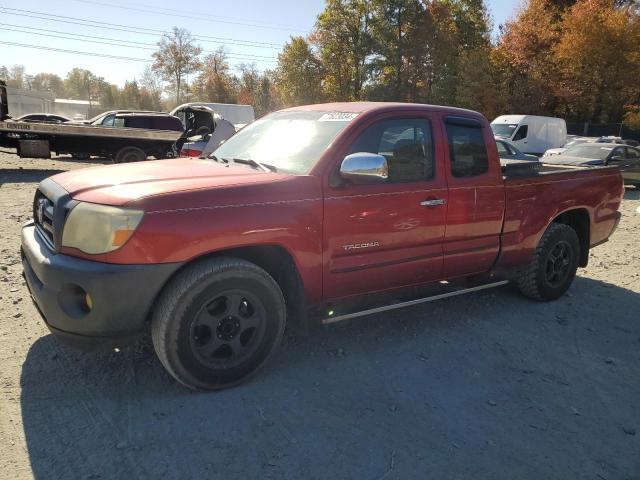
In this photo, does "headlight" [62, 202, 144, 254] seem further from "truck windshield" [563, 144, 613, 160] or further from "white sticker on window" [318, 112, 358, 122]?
"truck windshield" [563, 144, 613, 160]

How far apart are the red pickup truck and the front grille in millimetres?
16

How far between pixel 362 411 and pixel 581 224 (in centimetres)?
364

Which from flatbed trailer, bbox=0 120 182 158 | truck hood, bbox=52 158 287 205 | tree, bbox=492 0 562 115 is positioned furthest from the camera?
tree, bbox=492 0 562 115

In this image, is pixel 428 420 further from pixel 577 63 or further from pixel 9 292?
pixel 577 63

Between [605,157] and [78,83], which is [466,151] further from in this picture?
[78,83]

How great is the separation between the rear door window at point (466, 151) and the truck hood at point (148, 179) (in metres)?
1.59

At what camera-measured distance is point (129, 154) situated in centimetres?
1436

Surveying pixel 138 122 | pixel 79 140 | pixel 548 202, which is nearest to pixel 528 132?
pixel 138 122

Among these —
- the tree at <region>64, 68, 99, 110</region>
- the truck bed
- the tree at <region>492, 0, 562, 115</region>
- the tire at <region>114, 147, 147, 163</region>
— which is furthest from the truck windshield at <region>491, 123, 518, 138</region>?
the tree at <region>64, 68, 99, 110</region>

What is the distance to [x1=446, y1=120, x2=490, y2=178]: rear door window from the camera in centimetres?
404

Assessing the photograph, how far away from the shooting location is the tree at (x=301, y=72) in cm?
4128

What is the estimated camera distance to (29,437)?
102 inches

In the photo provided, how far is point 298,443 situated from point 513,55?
36.2 meters

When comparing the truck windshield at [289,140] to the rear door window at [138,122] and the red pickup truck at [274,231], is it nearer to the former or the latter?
the red pickup truck at [274,231]
